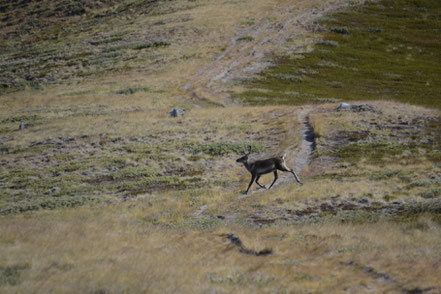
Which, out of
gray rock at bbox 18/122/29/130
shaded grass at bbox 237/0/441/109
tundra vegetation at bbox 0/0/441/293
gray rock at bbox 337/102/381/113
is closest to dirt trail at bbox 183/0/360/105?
tundra vegetation at bbox 0/0/441/293

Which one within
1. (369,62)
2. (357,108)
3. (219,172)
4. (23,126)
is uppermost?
(219,172)

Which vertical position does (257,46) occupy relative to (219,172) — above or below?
below

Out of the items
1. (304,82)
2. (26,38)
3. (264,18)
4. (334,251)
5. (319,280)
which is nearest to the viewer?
(319,280)

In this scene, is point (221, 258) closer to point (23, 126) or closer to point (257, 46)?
point (23, 126)

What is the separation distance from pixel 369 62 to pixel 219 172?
167 feet

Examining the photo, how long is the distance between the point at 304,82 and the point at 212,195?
4163cm

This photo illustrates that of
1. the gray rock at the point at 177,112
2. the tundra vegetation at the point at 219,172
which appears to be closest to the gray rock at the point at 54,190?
the tundra vegetation at the point at 219,172

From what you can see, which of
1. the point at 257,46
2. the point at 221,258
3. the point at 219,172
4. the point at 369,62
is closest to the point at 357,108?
the point at 219,172

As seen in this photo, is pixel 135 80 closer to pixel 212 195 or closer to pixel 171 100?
pixel 171 100

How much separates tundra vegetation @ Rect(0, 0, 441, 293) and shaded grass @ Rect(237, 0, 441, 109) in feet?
1.49

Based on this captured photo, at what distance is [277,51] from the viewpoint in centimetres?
6975

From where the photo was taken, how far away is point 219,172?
25000 millimetres

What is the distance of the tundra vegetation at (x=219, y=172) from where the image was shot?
9414 mm


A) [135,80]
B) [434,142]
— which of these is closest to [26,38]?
[135,80]
